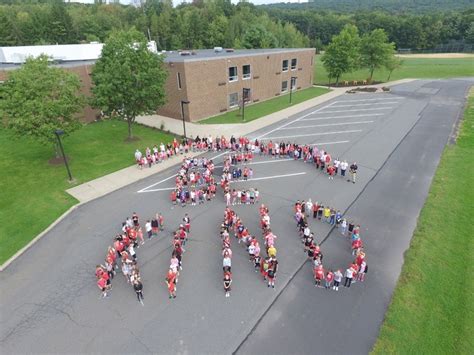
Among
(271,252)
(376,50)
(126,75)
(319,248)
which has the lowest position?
(319,248)

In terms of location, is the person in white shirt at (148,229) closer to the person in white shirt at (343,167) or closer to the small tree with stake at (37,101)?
the small tree with stake at (37,101)

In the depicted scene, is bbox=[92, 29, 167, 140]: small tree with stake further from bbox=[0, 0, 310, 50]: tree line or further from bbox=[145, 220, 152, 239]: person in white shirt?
bbox=[0, 0, 310, 50]: tree line

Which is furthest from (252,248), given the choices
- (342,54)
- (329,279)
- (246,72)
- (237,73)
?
(342,54)

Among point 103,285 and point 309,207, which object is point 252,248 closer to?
point 309,207

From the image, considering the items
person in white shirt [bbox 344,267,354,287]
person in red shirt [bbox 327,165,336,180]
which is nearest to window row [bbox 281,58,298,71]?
person in red shirt [bbox 327,165,336,180]

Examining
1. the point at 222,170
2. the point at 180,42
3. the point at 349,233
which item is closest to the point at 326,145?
the point at 222,170

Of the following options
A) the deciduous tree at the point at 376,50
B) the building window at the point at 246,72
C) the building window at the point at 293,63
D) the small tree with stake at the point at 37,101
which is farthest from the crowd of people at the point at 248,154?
the deciduous tree at the point at 376,50

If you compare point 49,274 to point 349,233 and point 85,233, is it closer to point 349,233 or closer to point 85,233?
point 85,233
